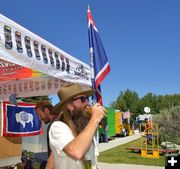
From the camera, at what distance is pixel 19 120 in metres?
8.26

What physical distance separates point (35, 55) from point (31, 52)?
0.12 m

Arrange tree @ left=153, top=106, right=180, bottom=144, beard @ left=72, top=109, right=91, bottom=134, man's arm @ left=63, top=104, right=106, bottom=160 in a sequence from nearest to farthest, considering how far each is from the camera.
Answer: man's arm @ left=63, top=104, right=106, bottom=160
beard @ left=72, top=109, right=91, bottom=134
tree @ left=153, top=106, right=180, bottom=144

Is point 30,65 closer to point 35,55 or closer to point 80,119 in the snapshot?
point 35,55

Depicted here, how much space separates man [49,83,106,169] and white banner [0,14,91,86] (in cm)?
160

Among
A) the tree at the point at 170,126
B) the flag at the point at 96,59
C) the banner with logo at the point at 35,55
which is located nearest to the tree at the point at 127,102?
the tree at the point at 170,126

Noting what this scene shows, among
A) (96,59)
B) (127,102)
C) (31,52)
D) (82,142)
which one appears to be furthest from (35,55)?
(127,102)

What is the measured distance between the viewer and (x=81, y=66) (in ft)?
22.6

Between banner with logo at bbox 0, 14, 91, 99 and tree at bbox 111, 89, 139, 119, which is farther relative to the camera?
tree at bbox 111, 89, 139, 119

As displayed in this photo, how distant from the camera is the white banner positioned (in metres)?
4.22

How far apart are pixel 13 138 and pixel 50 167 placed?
211 inches

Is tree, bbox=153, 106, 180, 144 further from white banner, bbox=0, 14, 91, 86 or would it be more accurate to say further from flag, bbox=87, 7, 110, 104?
flag, bbox=87, 7, 110, 104

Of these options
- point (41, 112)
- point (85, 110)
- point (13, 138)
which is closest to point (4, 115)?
point (13, 138)

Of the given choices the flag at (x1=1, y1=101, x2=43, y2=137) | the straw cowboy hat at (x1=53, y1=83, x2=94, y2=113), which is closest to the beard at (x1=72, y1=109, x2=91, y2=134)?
the straw cowboy hat at (x1=53, y1=83, x2=94, y2=113)

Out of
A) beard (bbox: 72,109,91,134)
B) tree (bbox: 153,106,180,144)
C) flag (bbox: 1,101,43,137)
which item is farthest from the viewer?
tree (bbox: 153,106,180,144)
